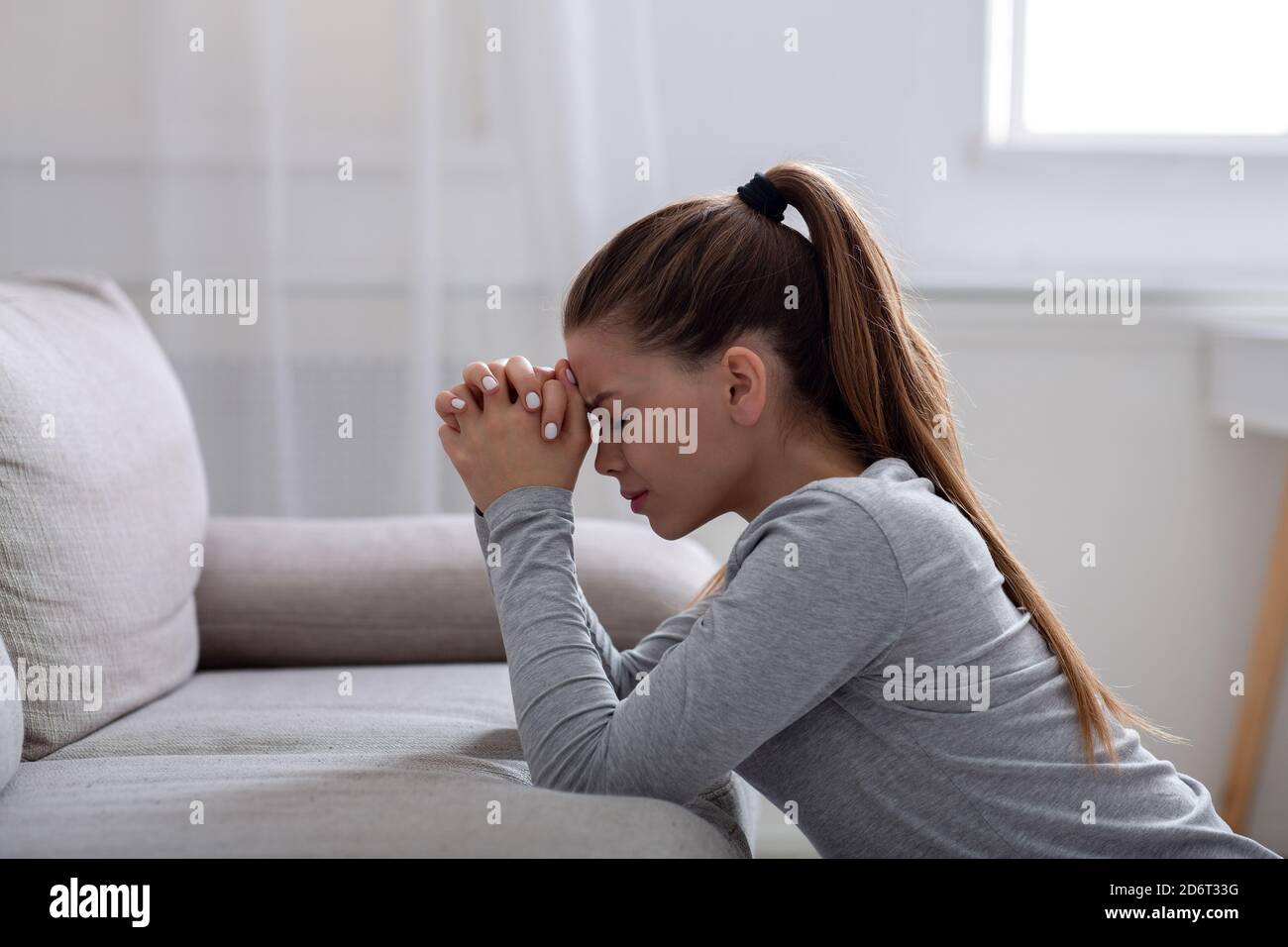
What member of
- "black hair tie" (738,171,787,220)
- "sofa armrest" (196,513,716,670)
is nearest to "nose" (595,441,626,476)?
"black hair tie" (738,171,787,220)

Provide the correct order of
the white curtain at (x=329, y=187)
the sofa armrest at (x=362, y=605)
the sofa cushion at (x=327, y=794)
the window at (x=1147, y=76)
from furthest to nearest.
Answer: the window at (x=1147, y=76), the white curtain at (x=329, y=187), the sofa armrest at (x=362, y=605), the sofa cushion at (x=327, y=794)

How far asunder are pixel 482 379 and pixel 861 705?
383 millimetres

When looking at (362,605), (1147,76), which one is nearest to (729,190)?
(1147,76)

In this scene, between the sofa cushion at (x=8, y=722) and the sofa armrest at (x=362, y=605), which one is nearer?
the sofa cushion at (x=8, y=722)

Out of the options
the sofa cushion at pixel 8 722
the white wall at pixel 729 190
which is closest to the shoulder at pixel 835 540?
the sofa cushion at pixel 8 722

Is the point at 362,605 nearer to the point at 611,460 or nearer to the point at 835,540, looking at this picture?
the point at 611,460

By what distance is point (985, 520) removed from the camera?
35.8 inches

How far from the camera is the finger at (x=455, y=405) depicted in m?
0.96

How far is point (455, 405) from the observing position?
958mm

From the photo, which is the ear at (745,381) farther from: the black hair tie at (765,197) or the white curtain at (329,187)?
the white curtain at (329,187)

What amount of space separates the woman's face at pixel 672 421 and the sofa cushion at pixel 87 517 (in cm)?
49

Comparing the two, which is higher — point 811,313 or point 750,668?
point 811,313

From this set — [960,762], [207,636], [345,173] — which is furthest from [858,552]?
[345,173]

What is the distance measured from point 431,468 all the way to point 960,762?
3.68ft
